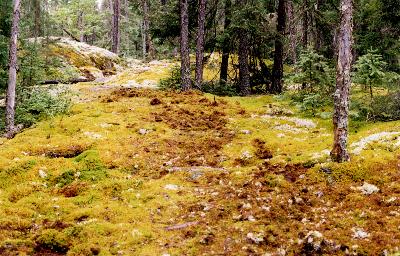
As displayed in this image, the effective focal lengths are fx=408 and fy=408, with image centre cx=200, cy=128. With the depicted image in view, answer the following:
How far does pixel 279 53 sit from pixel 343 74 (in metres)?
16.8

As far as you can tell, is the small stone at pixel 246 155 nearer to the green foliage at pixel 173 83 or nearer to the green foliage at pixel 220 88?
the green foliage at pixel 220 88

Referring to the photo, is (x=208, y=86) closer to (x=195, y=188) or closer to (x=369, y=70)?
(x=369, y=70)

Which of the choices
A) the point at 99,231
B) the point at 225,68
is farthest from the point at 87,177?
the point at 225,68

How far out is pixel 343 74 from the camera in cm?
1390

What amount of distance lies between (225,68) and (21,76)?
16412 mm

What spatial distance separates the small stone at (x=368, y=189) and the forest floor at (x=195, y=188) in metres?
0.05

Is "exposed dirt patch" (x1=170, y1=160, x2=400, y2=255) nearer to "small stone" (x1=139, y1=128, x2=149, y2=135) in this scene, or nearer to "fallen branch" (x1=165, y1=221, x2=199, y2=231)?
"fallen branch" (x1=165, y1=221, x2=199, y2=231)

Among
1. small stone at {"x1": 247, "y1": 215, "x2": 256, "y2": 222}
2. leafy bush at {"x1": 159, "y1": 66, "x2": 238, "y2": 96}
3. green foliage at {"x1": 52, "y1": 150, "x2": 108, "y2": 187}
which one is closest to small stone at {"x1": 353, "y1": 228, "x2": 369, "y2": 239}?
small stone at {"x1": 247, "y1": 215, "x2": 256, "y2": 222}

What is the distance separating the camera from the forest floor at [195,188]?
10664mm

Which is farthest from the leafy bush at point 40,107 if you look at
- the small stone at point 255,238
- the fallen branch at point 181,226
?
the small stone at point 255,238

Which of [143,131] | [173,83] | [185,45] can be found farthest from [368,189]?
[173,83]

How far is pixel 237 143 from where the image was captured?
18.8m

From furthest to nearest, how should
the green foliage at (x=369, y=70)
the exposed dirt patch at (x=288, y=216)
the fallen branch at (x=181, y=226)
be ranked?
the green foliage at (x=369, y=70) < the fallen branch at (x=181, y=226) < the exposed dirt patch at (x=288, y=216)

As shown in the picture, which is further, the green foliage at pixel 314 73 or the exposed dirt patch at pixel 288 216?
the green foliage at pixel 314 73
